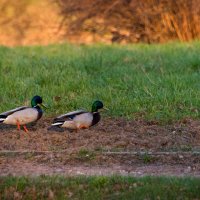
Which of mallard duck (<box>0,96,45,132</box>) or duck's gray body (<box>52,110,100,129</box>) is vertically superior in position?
mallard duck (<box>0,96,45,132</box>)

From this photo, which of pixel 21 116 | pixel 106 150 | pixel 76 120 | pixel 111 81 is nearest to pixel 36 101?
pixel 21 116

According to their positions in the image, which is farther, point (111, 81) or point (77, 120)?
point (111, 81)

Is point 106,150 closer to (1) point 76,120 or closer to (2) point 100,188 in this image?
(1) point 76,120

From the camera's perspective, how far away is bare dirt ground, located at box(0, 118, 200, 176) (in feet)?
27.6

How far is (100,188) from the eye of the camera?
7590 millimetres

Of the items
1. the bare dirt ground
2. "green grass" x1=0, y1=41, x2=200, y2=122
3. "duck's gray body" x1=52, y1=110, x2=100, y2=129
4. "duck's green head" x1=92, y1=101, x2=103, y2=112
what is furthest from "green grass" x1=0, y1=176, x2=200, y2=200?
"green grass" x1=0, y1=41, x2=200, y2=122

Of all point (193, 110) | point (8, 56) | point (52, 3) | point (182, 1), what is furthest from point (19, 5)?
Result: point (193, 110)

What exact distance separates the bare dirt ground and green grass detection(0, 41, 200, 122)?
586mm

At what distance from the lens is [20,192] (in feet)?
25.0

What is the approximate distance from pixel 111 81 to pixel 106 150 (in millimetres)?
3305

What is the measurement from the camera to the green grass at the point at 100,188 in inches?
292

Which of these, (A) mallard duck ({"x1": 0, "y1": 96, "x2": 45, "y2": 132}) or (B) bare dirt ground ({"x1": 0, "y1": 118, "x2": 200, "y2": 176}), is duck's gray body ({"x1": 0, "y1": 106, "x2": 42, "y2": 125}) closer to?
Result: (A) mallard duck ({"x1": 0, "y1": 96, "x2": 45, "y2": 132})

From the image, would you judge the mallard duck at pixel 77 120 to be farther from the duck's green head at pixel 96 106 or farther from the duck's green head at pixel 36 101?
the duck's green head at pixel 36 101

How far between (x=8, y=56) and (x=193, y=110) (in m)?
5.27
